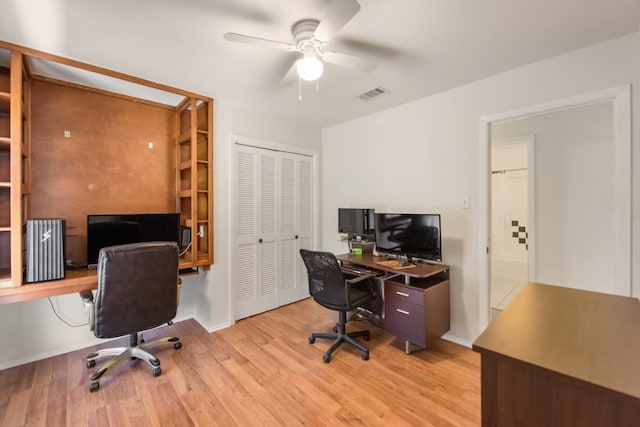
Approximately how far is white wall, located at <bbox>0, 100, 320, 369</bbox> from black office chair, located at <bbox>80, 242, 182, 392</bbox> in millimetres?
542

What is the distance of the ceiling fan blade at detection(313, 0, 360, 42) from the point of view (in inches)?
51.3

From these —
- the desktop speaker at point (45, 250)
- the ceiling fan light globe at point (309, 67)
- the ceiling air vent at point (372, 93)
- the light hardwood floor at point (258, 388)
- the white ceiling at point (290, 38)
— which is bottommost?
the light hardwood floor at point (258, 388)

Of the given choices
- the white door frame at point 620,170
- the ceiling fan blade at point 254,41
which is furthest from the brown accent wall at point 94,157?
the white door frame at point 620,170

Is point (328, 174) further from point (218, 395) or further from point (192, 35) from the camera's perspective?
point (218, 395)

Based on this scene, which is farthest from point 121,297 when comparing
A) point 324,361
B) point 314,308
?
point 314,308

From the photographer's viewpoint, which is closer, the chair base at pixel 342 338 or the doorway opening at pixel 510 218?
the chair base at pixel 342 338

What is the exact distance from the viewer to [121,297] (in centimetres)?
210

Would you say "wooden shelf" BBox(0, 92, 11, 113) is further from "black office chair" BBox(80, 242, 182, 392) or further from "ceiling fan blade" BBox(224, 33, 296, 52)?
"ceiling fan blade" BBox(224, 33, 296, 52)

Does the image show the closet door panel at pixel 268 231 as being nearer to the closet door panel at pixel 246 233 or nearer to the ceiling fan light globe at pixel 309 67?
the closet door panel at pixel 246 233

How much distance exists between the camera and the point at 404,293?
8.07 ft

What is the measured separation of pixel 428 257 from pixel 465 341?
90 centimetres

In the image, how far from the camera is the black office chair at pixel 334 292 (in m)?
2.35

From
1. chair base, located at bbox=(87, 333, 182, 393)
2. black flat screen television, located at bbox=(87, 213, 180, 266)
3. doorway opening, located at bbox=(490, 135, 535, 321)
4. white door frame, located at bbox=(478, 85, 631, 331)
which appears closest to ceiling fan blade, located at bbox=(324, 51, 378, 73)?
white door frame, located at bbox=(478, 85, 631, 331)

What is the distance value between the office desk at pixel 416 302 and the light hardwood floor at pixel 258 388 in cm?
21
